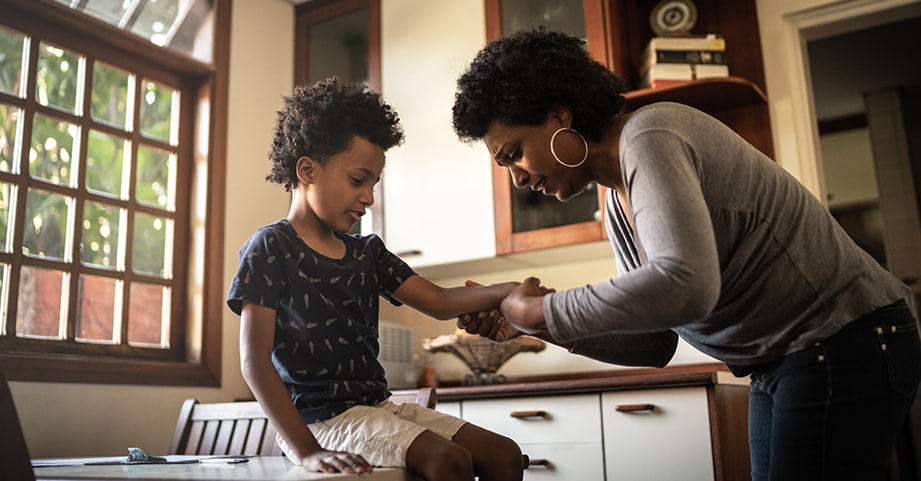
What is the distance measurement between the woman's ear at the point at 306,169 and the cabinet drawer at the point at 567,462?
117cm

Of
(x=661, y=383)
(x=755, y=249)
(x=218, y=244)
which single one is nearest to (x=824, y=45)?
(x=661, y=383)

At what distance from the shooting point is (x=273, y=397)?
4.21 ft

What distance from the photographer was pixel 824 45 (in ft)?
13.8

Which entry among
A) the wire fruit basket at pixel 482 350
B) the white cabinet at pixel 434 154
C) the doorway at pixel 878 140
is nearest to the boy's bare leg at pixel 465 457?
the wire fruit basket at pixel 482 350

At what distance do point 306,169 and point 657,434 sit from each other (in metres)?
1.21

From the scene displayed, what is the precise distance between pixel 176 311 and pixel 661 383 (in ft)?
5.78

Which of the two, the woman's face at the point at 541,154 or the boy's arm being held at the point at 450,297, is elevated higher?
the woman's face at the point at 541,154

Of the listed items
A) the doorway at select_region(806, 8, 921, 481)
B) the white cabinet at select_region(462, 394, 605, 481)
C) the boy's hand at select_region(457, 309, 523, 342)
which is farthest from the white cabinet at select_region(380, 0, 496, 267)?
the doorway at select_region(806, 8, 921, 481)

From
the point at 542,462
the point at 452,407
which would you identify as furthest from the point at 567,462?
the point at 452,407

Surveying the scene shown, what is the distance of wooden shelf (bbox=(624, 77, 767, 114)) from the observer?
2570mm

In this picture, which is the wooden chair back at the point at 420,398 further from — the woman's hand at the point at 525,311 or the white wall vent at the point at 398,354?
the white wall vent at the point at 398,354

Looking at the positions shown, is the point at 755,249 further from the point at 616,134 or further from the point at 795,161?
the point at 795,161

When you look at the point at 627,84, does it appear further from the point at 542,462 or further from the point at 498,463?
the point at 498,463

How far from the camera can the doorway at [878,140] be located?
4.34m
